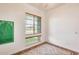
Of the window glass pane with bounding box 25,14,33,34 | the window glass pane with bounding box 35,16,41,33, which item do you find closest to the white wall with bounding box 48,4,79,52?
the window glass pane with bounding box 35,16,41,33

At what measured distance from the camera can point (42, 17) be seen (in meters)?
1.57

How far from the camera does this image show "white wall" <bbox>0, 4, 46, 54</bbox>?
1.38 metres

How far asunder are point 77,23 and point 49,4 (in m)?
0.52

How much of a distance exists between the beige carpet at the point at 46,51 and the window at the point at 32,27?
0.15 meters

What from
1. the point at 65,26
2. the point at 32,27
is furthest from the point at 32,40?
the point at 65,26

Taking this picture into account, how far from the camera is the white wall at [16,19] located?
4.52 feet

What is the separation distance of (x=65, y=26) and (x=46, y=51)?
0.50 m

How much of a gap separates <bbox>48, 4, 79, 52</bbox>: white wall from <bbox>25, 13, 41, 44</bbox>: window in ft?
0.66

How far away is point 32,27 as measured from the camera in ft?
5.09

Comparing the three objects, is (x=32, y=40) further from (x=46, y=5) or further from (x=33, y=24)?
(x=46, y=5)

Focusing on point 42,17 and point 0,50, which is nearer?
point 0,50

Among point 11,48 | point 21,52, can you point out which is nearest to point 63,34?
point 21,52

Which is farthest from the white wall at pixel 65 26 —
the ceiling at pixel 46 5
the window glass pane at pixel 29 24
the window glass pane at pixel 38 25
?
the window glass pane at pixel 29 24

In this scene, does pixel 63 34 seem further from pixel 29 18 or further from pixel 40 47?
pixel 29 18
